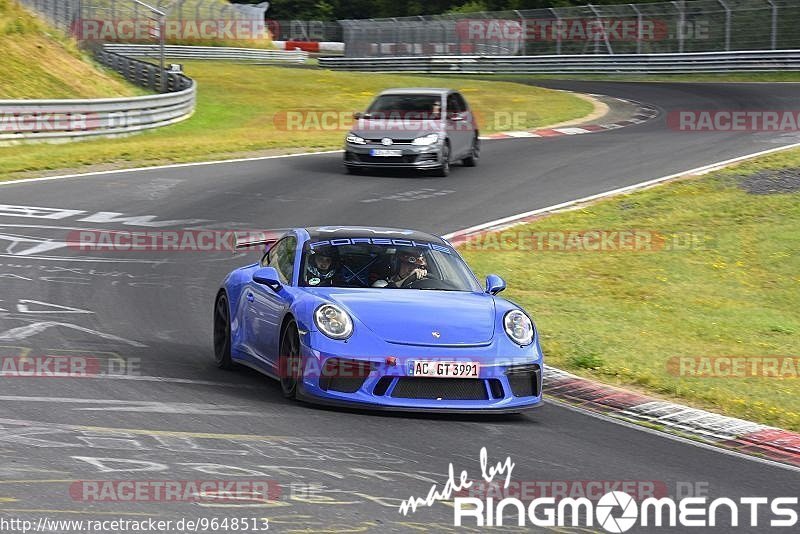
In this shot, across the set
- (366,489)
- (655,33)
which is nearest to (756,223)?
(366,489)

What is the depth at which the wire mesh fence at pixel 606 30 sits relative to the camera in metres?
49.9

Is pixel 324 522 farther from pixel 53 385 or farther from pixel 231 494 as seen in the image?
pixel 53 385

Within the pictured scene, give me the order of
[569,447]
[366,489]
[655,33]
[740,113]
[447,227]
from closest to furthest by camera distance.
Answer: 1. [366,489]
2. [569,447]
3. [447,227]
4. [740,113]
5. [655,33]

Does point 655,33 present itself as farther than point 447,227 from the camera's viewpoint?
Yes

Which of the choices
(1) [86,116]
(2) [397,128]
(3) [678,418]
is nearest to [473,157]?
(2) [397,128]

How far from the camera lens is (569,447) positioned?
8.23 m

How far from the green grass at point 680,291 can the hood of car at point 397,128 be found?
425cm

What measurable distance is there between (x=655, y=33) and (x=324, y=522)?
49.5 metres

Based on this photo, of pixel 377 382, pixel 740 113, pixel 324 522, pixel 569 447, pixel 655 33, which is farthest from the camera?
pixel 655 33

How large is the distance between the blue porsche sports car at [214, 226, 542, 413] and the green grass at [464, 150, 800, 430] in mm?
1669

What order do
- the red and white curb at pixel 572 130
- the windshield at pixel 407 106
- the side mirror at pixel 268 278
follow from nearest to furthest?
the side mirror at pixel 268 278 < the windshield at pixel 407 106 < the red and white curb at pixel 572 130
